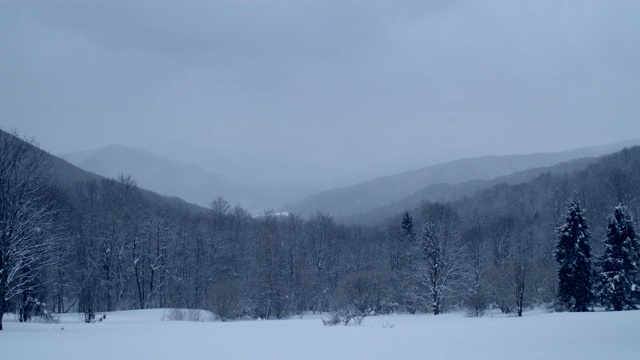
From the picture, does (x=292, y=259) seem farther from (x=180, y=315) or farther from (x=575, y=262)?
(x=575, y=262)

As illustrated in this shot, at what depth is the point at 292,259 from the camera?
181 ft

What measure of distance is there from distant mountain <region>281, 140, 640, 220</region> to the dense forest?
225 feet

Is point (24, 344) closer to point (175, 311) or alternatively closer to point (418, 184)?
point (175, 311)

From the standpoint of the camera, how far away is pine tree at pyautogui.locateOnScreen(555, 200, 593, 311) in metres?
33.4

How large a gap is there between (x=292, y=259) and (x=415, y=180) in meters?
91.5

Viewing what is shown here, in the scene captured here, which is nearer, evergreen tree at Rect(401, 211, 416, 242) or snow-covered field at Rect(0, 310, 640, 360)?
snow-covered field at Rect(0, 310, 640, 360)

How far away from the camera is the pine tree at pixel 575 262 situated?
33438mm

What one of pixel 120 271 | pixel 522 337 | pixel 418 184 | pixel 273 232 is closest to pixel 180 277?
pixel 120 271

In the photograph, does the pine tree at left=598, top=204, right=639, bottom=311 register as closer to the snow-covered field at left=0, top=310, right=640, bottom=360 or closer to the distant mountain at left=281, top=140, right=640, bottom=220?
the snow-covered field at left=0, top=310, right=640, bottom=360

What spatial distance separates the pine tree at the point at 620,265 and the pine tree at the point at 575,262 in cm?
105

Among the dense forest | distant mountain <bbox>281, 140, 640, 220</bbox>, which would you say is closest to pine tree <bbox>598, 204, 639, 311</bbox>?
the dense forest

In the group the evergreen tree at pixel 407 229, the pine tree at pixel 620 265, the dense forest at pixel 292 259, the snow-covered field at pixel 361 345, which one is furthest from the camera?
the evergreen tree at pixel 407 229

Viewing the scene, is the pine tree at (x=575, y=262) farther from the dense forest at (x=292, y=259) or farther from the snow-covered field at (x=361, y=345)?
the snow-covered field at (x=361, y=345)

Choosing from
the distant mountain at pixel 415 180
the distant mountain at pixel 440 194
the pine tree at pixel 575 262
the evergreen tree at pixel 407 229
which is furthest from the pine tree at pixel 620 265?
the distant mountain at pixel 415 180
